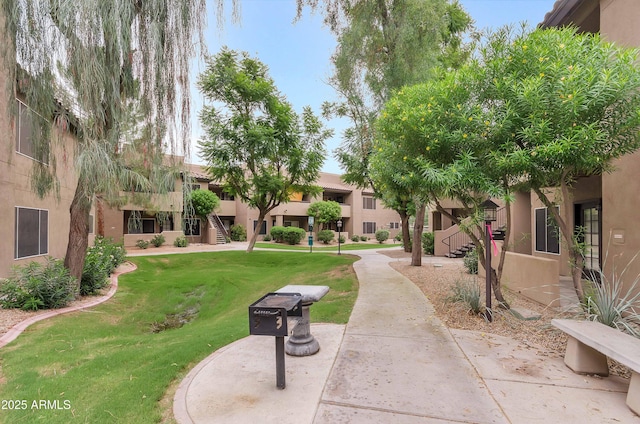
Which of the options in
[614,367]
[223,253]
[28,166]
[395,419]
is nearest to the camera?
[395,419]

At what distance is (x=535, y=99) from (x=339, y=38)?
9.47 metres

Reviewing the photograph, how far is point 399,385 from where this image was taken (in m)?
3.53

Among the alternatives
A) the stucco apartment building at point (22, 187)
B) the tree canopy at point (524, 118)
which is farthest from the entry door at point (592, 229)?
the stucco apartment building at point (22, 187)

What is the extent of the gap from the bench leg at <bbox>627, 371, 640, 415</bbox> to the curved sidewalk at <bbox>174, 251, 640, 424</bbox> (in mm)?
80

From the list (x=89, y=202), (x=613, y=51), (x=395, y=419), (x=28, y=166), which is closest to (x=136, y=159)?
(x=89, y=202)

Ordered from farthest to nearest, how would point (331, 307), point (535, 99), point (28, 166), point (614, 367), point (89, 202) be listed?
1. point (28, 166)
2. point (89, 202)
3. point (331, 307)
4. point (535, 99)
5. point (614, 367)

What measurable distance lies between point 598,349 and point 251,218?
95.6 feet

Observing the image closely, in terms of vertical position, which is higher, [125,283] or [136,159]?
[136,159]

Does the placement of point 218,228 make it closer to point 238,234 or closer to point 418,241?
point 238,234

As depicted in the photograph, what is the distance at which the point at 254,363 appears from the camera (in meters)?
4.12

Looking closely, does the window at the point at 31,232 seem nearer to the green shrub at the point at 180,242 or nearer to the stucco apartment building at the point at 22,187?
the stucco apartment building at the point at 22,187

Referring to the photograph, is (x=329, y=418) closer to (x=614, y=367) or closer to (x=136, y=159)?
(x=614, y=367)

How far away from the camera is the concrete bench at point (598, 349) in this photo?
3053 mm

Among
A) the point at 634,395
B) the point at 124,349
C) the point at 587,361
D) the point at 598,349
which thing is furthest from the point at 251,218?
the point at 634,395
